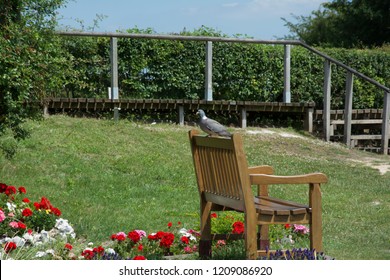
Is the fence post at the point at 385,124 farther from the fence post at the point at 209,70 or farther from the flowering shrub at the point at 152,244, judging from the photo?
the flowering shrub at the point at 152,244

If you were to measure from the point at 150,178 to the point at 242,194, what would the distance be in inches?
236

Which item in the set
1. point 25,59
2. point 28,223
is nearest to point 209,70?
point 25,59

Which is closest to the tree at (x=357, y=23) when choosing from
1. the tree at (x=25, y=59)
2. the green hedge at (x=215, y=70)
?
the green hedge at (x=215, y=70)

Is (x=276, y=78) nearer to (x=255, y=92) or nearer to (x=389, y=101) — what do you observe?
(x=255, y=92)

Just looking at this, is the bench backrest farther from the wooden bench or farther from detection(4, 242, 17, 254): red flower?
detection(4, 242, 17, 254): red flower

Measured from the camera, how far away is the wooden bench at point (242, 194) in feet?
21.9

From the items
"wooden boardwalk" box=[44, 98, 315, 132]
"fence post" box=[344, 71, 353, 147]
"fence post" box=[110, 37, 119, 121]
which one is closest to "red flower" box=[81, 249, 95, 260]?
"wooden boardwalk" box=[44, 98, 315, 132]

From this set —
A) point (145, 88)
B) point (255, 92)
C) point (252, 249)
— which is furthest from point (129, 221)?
point (255, 92)

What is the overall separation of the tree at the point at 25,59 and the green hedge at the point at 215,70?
7.09 m

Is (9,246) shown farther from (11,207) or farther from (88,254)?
(11,207)

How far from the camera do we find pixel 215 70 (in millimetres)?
19188

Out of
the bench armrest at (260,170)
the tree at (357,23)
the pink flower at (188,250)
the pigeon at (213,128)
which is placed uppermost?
the tree at (357,23)

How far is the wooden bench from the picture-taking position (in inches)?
263

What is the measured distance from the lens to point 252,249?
670 centimetres
